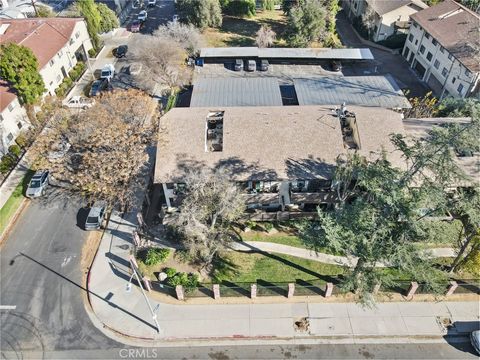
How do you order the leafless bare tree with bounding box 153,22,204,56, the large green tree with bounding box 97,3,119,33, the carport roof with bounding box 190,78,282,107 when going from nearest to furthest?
the carport roof with bounding box 190,78,282,107 < the leafless bare tree with bounding box 153,22,204,56 < the large green tree with bounding box 97,3,119,33

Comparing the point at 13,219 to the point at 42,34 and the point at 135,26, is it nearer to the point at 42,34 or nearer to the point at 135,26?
the point at 42,34

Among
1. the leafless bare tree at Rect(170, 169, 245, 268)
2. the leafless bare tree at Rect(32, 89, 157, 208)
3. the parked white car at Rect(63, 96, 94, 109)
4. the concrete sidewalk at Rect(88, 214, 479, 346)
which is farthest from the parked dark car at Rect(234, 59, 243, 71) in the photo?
the concrete sidewalk at Rect(88, 214, 479, 346)

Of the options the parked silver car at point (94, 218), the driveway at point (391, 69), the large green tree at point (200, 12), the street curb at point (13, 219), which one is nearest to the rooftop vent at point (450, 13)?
the driveway at point (391, 69)

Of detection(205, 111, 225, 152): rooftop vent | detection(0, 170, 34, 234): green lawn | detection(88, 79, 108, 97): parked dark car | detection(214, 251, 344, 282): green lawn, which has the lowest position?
detection(0, 170, 34, 234): green lawn

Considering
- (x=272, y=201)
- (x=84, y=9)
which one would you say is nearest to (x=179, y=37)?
(x=84, y=9)

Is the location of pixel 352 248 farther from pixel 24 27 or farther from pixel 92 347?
Answer: pixel 24 27

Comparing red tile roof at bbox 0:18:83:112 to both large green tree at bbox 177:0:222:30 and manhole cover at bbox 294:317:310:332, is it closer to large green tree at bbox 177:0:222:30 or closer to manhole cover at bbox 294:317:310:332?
large green tree at bbox 177:0:222:30

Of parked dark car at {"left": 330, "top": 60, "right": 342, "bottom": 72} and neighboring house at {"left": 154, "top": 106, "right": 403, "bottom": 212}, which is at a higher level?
neighboring house at {"left": 154, "top": 106, "right": 403, "bottom": 212}
